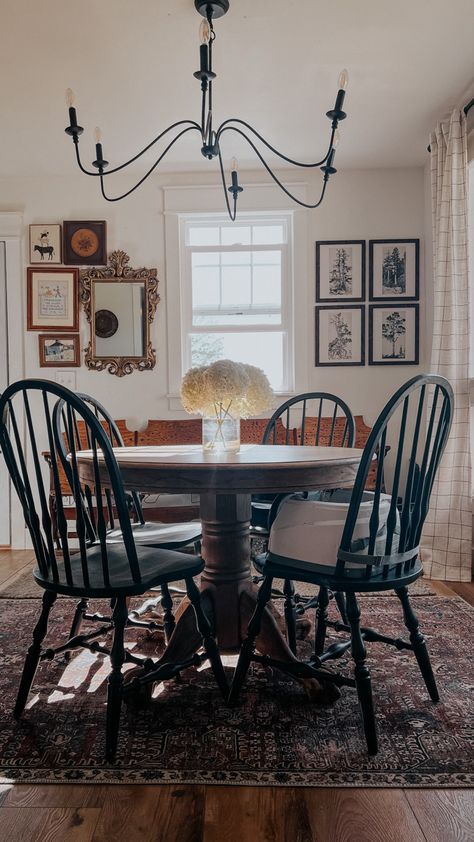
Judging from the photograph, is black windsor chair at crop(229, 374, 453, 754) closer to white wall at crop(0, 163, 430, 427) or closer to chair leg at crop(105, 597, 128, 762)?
chair leg at crop(105, 597, 128, 762)

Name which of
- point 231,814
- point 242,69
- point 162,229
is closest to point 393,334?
point 162,229

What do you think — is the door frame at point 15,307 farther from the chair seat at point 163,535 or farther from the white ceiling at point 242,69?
the chair seat at point 163,535

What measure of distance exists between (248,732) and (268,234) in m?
3.37

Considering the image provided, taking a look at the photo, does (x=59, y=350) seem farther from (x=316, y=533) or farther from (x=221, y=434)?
(x=316, y=533)

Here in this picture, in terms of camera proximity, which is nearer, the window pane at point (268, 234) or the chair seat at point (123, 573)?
the chair seat at point (123, 573)

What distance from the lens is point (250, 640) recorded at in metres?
1.80

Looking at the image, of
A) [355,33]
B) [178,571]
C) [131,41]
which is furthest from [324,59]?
[178,571]

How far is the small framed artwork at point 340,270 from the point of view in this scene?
167 inches

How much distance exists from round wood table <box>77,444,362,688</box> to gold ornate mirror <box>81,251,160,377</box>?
6.69 feet

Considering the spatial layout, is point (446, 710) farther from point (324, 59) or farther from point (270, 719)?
point (324, 59)

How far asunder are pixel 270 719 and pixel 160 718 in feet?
1.02

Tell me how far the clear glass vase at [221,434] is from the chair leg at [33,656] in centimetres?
75

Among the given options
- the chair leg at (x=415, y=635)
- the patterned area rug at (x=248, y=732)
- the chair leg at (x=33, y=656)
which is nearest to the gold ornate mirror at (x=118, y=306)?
the patterned area rug at (x=248, y=732)

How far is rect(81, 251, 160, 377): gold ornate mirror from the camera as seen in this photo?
4.26m
